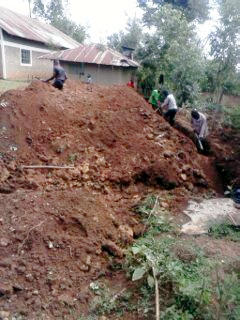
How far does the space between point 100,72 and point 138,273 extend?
43.6 feet

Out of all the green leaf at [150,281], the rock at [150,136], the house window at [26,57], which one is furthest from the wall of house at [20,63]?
the green leaf at [150,281]

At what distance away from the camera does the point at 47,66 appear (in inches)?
835

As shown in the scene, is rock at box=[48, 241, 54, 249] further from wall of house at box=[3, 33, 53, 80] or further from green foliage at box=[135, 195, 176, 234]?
wall of house at box=[3, 33, 53, 80]

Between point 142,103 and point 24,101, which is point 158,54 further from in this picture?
point 24,101

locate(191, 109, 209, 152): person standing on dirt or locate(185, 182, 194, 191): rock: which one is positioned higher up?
locate(191, 109, 209, 152): person standing on dirt

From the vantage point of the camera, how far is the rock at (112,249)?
4645 millimetres

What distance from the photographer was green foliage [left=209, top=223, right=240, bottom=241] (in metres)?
5.33

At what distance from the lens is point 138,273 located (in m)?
3.98

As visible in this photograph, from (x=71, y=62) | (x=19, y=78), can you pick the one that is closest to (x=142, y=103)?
(x=71, y=62)

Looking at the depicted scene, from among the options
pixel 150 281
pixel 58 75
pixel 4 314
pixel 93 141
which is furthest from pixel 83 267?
pixel 58 75

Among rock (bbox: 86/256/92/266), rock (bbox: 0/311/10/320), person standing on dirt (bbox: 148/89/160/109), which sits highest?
person standing on dirt (bbox: 148/89/160/109)

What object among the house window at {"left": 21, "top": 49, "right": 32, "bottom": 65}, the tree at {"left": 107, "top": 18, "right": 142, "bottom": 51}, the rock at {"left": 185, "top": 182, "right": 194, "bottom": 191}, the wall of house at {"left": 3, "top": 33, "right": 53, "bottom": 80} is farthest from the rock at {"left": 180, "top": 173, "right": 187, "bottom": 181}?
the tree at {"left": 107, "top": 18, "right": 142, "bottom": 51}

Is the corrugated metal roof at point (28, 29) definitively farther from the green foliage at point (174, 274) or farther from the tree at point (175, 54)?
the green foliage at point (174, 274)

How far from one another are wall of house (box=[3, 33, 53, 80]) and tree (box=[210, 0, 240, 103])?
38.7 ft
